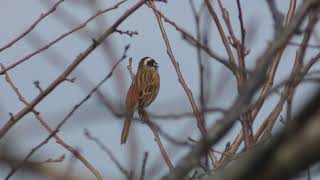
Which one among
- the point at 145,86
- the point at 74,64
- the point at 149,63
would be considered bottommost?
the point at 74,64

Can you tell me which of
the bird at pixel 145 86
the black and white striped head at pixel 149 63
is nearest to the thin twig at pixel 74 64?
the bird at pixel 145 86

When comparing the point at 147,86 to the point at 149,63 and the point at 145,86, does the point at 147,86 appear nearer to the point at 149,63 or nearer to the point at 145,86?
the point at 145,86

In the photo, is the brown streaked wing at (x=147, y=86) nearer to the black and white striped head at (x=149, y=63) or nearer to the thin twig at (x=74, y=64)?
the black and white striped head at (x=149, y=63)

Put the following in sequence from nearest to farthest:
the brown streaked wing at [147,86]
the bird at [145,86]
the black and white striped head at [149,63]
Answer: the bird at [145,86] → the brown streaked wing at [147,86] → the black and white striped head at [149,63]

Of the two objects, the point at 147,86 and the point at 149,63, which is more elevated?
Result: the point at 149,63

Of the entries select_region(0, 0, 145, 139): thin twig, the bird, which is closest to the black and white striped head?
the bird

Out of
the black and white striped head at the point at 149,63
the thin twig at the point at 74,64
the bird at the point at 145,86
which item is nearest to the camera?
the thin twig at the point at 74,64

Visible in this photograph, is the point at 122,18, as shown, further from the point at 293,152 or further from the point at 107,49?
the point at 293,152

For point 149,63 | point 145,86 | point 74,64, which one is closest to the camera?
point 74,64

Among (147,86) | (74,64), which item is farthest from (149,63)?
(74,64)

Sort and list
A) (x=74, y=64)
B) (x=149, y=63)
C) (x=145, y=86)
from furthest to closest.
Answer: (x=149, y=63), (x=145, y=86), (x=74, y=64)

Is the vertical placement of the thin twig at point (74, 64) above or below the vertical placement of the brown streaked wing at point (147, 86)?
below

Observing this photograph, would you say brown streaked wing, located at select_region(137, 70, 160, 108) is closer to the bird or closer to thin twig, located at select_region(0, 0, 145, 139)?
the bird

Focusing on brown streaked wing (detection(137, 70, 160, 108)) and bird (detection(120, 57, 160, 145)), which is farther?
brown streaked wing (detection(137, 70, 160, 108))
